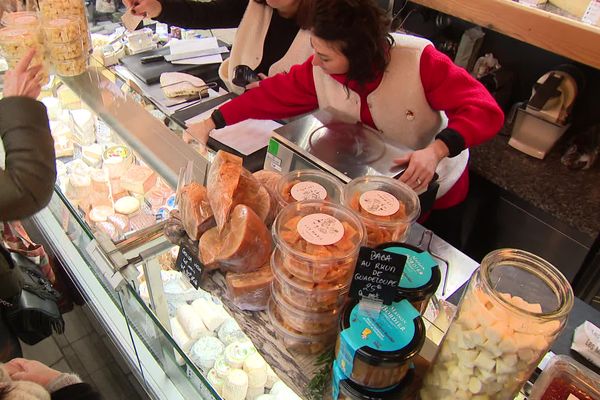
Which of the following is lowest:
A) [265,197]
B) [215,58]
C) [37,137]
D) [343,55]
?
[215,58]

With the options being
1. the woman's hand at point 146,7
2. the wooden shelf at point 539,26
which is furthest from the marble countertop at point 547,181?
the woman's hand at point 146,7

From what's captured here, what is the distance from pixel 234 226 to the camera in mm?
909

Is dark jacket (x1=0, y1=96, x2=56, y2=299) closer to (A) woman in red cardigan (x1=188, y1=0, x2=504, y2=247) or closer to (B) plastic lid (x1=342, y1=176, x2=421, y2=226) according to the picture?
(A) woman in red cardigan (x1=188, y1=0, x2=504, y2=247)

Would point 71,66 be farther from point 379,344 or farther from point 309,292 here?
point 379,344

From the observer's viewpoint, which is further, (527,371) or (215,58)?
(215,58)

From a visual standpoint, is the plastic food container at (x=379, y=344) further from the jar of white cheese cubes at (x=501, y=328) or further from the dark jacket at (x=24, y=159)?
the dark jacket at (x=24, y=159)

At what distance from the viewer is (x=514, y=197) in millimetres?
2539

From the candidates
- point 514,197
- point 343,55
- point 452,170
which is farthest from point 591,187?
point 343,55

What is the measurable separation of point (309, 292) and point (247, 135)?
1378 mm

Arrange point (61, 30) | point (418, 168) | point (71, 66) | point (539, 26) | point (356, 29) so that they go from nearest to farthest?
point (418, 168) → point (356, 29) → point (61, 30) → point (71, 66) → point (539, 26)

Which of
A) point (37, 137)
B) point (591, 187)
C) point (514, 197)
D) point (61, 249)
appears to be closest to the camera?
point (37, 137)

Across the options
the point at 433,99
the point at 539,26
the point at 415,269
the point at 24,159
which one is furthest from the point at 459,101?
the point at 24,159

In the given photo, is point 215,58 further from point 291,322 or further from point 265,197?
point 291,322

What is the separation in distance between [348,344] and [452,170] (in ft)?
4.56
